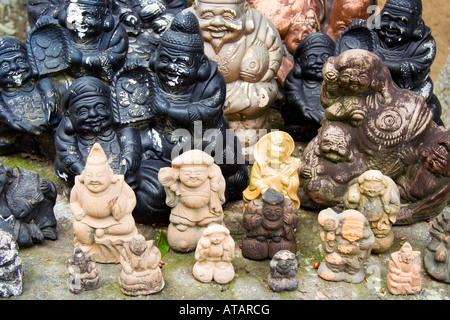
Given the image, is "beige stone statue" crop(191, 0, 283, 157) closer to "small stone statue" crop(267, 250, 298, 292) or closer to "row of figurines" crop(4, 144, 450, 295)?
"row of figurines" crop(4, 144, 450, 295)

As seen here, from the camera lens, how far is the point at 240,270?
5824 mm

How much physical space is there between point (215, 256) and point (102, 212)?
1035 mm

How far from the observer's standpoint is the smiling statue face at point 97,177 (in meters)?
5.53

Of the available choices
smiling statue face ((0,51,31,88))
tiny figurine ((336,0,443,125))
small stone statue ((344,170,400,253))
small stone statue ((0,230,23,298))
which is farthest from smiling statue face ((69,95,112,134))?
tiny figurine ((336,0,443,125))

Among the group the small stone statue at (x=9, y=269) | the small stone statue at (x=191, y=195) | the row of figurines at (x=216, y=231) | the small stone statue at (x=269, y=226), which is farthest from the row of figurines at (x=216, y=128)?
the small stone statue at (x=9, y=269)

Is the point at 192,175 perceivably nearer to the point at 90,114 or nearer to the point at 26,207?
the point at 90,114

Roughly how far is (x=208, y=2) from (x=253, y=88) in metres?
1.08

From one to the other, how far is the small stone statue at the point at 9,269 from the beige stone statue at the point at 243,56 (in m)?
3.07

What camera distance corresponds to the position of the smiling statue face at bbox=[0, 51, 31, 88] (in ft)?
22.9

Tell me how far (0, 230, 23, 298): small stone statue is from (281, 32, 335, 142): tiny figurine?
3692 mm

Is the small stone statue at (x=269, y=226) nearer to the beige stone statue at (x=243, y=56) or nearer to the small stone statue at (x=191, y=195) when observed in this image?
the small stone statue at (x=191, y=195)

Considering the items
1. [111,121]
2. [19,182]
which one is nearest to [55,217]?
[19,182]

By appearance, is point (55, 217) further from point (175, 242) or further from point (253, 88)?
point (253, 88)

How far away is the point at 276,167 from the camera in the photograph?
20.8 feet
